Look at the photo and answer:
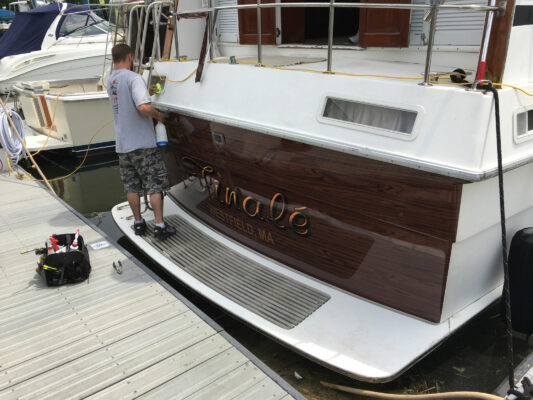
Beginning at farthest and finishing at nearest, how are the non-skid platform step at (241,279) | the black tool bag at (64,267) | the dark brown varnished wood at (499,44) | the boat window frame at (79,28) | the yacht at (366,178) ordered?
the boat window frame at (79,28), the black tool bag at (64,267), the non-skid platform step at (241,279), the yacht at (366,178), the dark brown varnished wood at (499,44)

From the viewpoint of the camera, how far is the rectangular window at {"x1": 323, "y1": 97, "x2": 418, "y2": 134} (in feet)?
8.09

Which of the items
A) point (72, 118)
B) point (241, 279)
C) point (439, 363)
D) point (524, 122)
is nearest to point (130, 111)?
point (241, 279)

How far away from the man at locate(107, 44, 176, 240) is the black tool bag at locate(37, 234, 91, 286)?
0.76 meters

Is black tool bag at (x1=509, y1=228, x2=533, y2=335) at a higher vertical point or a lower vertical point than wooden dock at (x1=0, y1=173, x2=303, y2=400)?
higher

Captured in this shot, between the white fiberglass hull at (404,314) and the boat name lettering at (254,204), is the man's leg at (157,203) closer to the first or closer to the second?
the boat name lettering at (254,204)

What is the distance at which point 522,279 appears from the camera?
9.16 feet

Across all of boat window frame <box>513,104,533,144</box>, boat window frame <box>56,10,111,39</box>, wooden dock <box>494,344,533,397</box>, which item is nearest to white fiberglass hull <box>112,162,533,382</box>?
boat window frame <box>513,104,533,144</box>

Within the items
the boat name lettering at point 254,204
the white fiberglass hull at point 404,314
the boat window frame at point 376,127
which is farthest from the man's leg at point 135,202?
the boat window frame at point 376,127

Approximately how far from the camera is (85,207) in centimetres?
633

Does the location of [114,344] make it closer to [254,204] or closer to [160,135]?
[254,204]

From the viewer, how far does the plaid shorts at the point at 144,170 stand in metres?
3.82

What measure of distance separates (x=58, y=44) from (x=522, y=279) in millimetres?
12252

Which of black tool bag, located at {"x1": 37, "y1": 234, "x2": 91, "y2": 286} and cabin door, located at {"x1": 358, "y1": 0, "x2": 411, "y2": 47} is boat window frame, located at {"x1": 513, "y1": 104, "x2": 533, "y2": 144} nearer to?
cabin door, located at {"x1": 358, "y1": 0, "x2": 411, "y2": 47}

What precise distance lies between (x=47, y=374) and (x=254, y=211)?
169cm
